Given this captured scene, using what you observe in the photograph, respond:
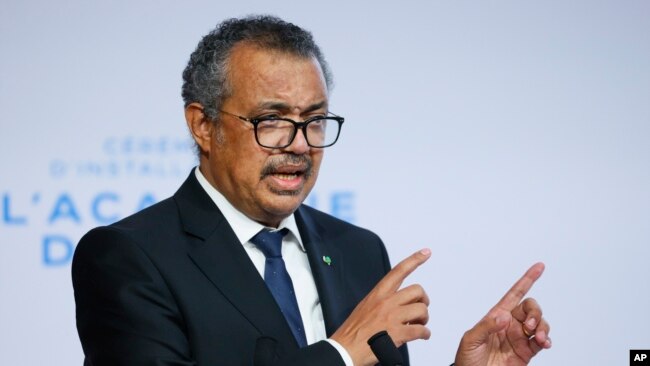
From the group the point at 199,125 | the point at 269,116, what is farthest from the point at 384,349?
the point at 199,125

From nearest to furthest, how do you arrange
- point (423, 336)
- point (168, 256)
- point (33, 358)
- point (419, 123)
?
point (423, 336) → point (168, 256) → point (33, 358) → point (419, 123)

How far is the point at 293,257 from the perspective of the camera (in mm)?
2525

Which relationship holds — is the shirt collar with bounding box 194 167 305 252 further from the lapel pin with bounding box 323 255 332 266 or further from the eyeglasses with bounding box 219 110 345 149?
the eyeglasses with bounding box 219 110 345 149

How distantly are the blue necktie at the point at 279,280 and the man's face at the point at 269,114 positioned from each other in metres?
0.07

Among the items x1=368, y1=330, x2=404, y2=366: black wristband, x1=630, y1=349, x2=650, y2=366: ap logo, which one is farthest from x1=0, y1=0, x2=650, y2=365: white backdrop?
x1=368, y1=330, x2=404, y2=366: black wristband

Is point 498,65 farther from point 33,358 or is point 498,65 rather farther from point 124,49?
point 33,358

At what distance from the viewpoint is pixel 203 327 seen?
2.22 meters

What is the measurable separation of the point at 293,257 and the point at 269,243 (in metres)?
0.10

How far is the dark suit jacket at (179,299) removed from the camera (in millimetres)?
2168

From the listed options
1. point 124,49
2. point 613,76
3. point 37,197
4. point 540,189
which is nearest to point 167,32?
point 124,49

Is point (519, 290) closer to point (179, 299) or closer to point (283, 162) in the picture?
point (283, 162)

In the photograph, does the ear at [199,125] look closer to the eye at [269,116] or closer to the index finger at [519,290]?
the eye at [269,116]

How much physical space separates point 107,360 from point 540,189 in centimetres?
230

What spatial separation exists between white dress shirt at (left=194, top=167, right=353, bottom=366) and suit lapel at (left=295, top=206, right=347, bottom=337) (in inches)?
1.0
